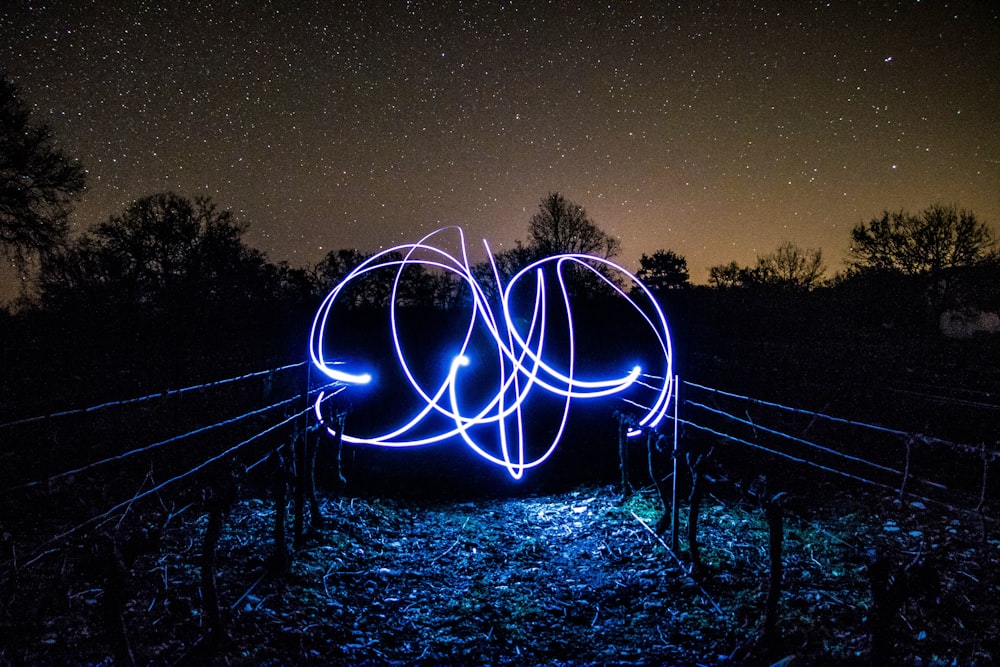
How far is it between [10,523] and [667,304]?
2130cm

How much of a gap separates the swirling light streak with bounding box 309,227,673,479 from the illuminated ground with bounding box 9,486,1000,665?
136 cm

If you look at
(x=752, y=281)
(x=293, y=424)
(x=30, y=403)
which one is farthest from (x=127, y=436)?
(x=752, y=281)

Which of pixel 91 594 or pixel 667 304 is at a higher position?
pixel 667 304

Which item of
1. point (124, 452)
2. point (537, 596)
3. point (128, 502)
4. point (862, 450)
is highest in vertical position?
point (128, 502)

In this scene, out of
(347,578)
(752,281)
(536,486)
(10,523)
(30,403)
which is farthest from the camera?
(752,281)

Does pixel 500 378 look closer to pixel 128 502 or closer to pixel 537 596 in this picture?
pixel 537 596

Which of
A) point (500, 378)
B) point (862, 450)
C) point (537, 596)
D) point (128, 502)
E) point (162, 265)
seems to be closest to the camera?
point (128, 502)

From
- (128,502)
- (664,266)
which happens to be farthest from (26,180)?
(664,266)

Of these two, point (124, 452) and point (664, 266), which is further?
point (664, 266)

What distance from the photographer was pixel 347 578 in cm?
477

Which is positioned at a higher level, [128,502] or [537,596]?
[128,502]

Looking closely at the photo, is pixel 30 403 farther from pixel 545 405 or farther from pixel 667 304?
pixel 667 304

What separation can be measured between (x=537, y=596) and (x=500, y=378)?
1054cm

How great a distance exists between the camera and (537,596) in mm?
4477
